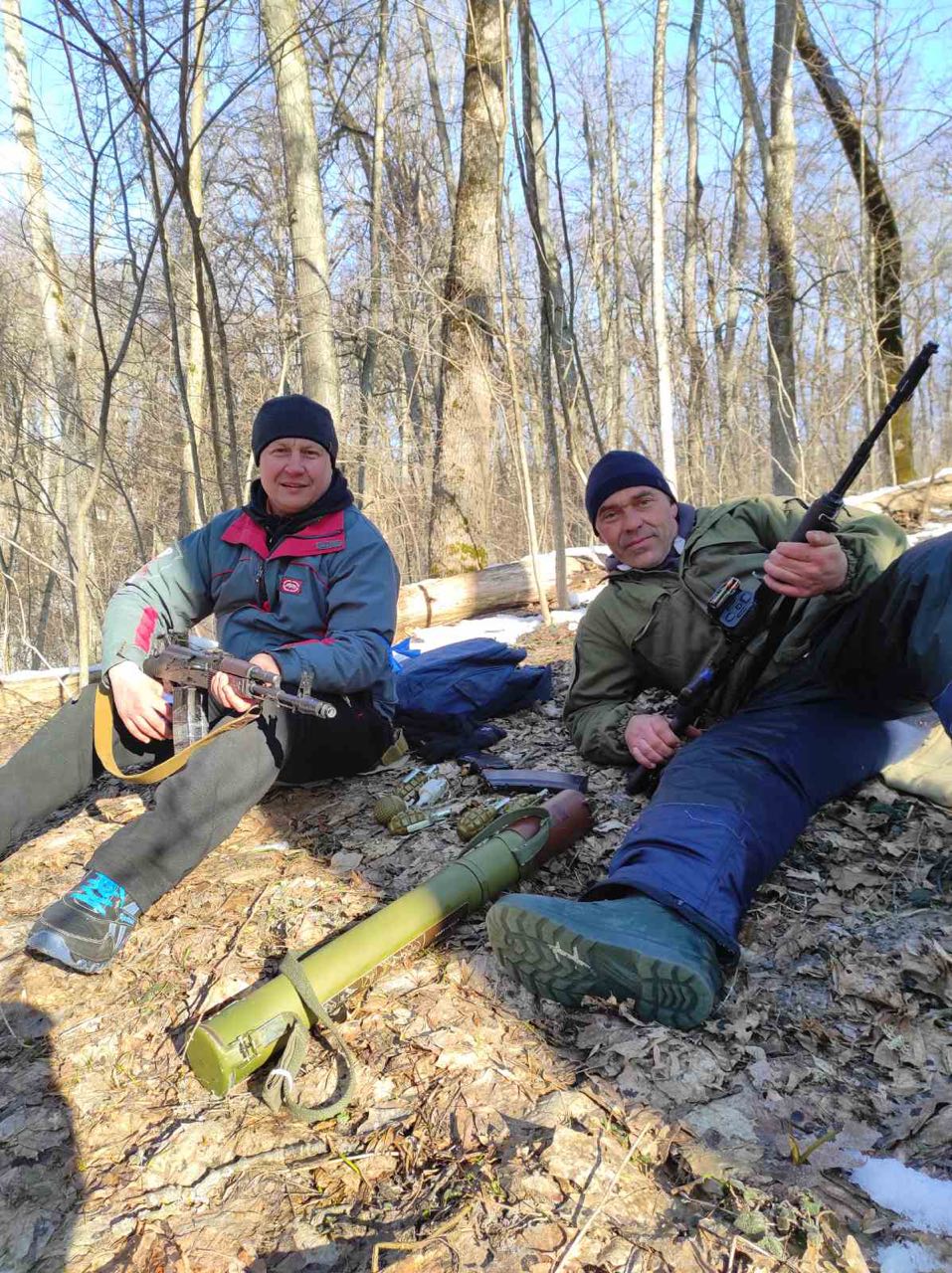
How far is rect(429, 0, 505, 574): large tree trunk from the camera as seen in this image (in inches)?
296

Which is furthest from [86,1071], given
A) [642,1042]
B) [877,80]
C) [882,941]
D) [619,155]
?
[619,155]

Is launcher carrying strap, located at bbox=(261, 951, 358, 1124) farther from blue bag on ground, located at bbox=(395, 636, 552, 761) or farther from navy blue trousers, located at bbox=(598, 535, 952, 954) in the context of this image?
blue bag on ground, located at bbox=(395, 636, 552, 761)

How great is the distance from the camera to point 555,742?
12.8ft

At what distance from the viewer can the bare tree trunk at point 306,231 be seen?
6.71 meters

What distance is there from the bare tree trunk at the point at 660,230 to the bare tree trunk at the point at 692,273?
7544mm

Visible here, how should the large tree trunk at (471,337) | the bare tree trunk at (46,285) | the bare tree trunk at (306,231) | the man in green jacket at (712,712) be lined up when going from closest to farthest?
the man in green jacket at (712,712) → the bare tree trunk at (306,231) → the large tree trunk at (471,337) → the bare tree trunk at (46,285)

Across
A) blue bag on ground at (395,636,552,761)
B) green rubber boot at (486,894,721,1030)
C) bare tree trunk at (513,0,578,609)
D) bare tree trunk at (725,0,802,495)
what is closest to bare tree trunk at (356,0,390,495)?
bare tree trunk at (513,0,578,609)

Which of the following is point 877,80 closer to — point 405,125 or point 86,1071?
point 405,125

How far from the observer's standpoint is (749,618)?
8.91ft

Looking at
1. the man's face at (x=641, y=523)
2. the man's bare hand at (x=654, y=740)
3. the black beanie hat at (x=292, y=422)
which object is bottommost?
the man's bare hand at (x=654, y=740)

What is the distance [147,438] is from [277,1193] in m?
12.3

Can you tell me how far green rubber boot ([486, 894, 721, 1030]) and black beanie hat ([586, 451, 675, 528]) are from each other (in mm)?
1683

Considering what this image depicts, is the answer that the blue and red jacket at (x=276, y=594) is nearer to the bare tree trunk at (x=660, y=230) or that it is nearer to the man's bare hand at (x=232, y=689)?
the man's bare hand at (x=232, y=689)

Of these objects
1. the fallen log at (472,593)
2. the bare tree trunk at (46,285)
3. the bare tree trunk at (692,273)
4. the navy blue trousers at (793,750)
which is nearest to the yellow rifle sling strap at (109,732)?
the navy blue trousers at (793,750)
